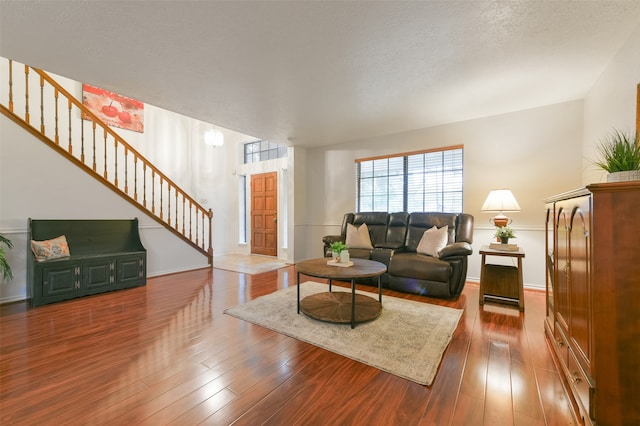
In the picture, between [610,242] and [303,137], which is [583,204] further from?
[303,137]

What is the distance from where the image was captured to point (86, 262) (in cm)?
332

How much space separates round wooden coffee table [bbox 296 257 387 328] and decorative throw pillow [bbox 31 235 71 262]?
301cm

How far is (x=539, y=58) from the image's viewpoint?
2.43 m

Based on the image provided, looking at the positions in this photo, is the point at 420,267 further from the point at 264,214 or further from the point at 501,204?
the point at 264,214

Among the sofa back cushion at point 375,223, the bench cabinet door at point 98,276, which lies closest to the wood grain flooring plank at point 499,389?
the sofa back cushion at point 375,223

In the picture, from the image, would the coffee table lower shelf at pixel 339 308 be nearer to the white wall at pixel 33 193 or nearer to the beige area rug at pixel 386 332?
the beige area rug at pixel 386 332

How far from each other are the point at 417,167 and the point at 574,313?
3.26 m

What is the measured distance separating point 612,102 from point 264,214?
5935mm

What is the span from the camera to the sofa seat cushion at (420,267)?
10.3ft

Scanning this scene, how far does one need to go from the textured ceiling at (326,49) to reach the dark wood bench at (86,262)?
1945 millimetres

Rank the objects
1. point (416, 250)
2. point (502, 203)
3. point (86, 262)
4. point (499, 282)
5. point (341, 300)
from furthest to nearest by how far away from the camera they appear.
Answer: point (416, 250), point (86, 262), point (502, 203), point (499, 282), point (341, 300)

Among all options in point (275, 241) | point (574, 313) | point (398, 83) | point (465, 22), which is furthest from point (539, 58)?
point (275, 241)

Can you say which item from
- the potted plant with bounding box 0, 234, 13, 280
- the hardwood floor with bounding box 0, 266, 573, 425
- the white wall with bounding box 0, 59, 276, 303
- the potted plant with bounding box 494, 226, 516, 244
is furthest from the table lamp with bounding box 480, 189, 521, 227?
the potted plant with bounding box 0, 234, 13, 280

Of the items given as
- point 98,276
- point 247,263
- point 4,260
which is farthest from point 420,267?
point 4,260
